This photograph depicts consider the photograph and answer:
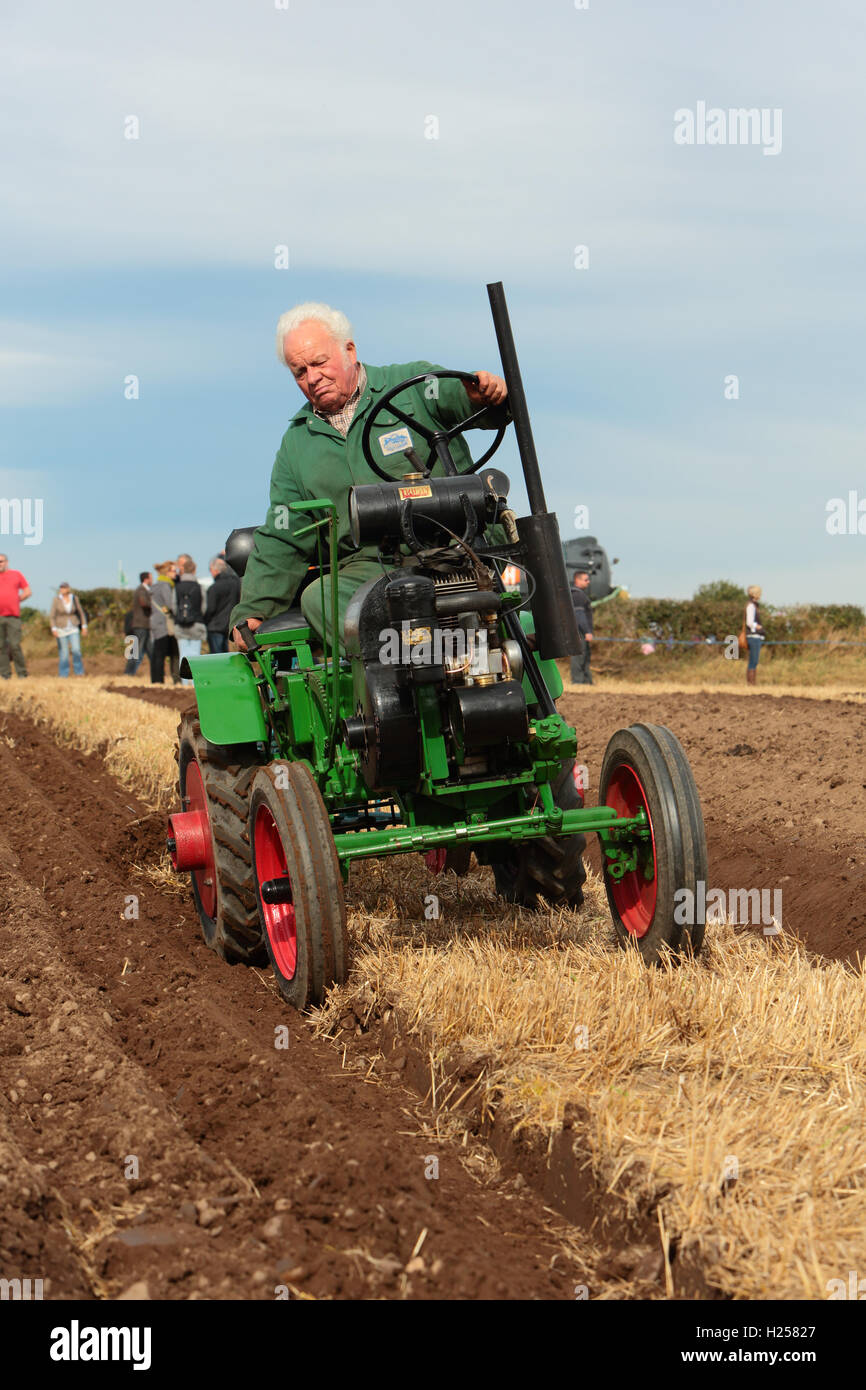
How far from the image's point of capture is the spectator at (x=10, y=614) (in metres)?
16.7

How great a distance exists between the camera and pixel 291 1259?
2.59m

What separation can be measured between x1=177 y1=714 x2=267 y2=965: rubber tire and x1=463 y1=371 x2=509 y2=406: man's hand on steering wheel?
1592 millimetres

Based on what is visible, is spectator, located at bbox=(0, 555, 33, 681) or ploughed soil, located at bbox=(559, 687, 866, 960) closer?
ploughed soil, located at bbox=(559, 687, 866, 960)

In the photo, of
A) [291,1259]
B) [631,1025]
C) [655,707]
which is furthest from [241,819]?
[655,707]

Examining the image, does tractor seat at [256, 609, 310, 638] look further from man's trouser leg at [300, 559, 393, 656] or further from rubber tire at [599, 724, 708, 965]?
rubber tire at [599, 724, 708, 965]

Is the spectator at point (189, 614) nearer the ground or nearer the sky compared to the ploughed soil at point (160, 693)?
nearer the sky

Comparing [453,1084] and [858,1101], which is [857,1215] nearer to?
[858,1101]

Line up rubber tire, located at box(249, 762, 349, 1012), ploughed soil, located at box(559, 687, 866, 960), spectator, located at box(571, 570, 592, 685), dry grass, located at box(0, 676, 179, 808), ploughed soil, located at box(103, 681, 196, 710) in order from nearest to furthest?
rubber tire, located at box(249, 762, 349, 1012) < ploughed soil, located at box(559, 687, 866, 960) < dry grass, located at box(0, 676, 179, 808) < ploughed soil, located at box(103, 681, 196, 710) < spectator, located at box(571, 570, 592, 685)

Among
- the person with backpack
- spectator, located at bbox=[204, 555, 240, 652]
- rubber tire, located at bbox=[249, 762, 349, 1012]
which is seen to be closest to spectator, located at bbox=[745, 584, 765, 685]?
the person with backpack

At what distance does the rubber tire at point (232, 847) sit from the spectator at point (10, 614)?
41.6 ft

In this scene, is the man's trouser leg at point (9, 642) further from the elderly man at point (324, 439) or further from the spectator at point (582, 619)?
the elderly man at point (324, 439)

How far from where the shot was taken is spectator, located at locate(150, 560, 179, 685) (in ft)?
57.1

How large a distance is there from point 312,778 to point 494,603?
812mm

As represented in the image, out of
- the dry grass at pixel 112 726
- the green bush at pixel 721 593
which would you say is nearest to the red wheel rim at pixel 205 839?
the dry grass at pixel 112 726
